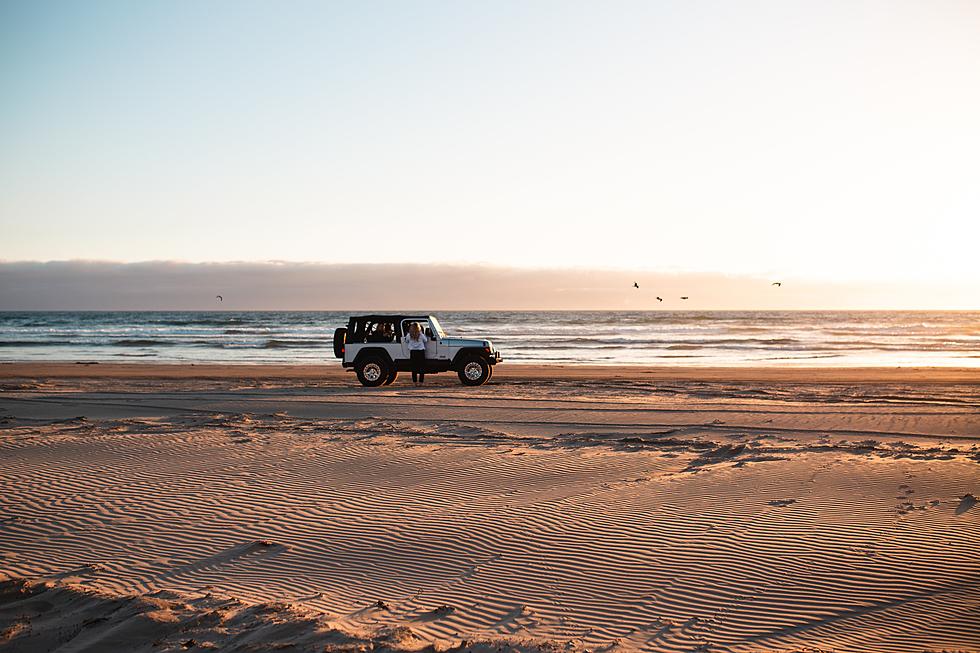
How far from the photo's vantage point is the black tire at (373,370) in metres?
19.0

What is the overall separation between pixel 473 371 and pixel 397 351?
2.01 meters

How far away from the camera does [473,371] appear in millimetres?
19109

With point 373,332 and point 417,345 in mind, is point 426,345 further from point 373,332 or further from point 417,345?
point 373,332

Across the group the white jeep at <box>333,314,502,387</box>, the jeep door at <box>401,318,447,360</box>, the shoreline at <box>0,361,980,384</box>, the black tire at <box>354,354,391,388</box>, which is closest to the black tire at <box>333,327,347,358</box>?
the white jeep at <box>333,314,502,387</box>

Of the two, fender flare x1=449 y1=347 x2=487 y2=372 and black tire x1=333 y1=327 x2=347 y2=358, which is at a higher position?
black tire x1=333 y1=327 x2=347 y2=358

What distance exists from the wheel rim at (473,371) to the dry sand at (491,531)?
5641 millimetres

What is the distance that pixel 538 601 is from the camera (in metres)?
5.04

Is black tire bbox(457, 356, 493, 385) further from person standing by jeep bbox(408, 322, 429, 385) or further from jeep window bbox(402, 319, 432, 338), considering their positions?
jeep window bbox(402, 319, 432, 338)

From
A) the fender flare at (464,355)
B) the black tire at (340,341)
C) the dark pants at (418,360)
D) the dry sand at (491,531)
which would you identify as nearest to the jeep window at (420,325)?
the dark pants at (418,360)

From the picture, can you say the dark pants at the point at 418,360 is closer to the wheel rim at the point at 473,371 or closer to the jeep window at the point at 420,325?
the jeep window at the point at 420,325

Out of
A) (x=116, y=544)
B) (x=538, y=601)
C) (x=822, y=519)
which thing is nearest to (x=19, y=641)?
(x=116, y=544)

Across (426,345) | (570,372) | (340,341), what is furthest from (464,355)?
(570,372)

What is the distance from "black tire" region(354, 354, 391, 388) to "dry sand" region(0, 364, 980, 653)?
19.7 ft

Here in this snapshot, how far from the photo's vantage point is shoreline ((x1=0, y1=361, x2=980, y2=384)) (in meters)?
21.4
